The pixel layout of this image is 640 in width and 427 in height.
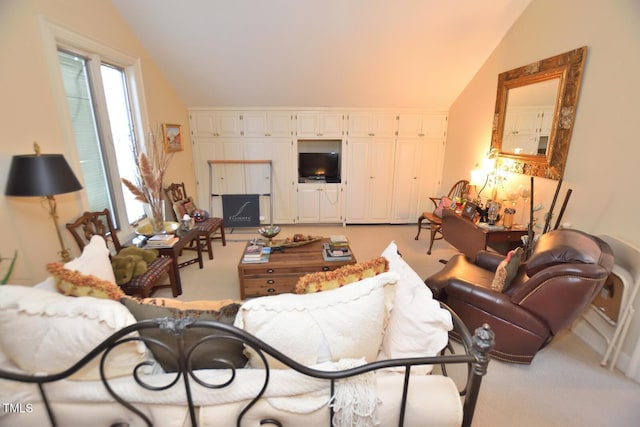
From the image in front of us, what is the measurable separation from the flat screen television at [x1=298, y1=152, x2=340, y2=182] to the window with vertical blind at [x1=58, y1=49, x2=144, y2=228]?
2426mm

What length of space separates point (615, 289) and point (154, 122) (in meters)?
4.74

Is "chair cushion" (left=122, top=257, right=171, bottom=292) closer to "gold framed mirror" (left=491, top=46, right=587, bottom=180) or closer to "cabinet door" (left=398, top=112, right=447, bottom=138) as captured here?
"gold framed mirror" (left=491, top=46, right=587, bottom=180)

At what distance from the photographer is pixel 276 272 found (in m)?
2.57

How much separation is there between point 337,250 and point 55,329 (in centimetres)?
209

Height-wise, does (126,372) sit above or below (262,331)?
below

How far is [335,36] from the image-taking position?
3.33 metres

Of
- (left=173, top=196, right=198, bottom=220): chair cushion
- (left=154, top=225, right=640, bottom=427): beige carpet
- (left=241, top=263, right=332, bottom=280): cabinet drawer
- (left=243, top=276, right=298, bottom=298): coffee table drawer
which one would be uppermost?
(left=173, top=196, right=198, bottom=220): chair cushion

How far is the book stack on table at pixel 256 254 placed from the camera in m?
2.58

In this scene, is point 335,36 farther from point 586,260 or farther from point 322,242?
point 586,260

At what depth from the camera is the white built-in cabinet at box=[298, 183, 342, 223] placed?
15.7ft

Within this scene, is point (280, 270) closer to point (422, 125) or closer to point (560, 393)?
point (560, 393)

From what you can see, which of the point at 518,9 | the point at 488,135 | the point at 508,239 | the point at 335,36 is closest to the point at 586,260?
the point at 508,239

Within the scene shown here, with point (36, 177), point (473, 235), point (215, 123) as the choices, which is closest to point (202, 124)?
point (215, 123)

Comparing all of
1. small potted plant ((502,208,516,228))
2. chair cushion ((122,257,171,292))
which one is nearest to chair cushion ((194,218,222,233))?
chair cushion ((122,257,171,292))
